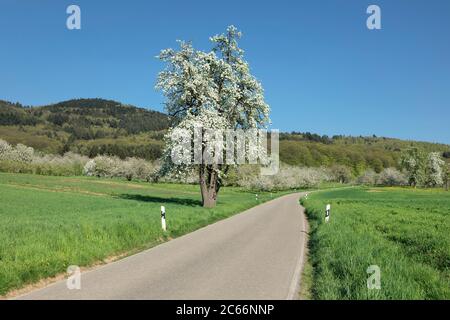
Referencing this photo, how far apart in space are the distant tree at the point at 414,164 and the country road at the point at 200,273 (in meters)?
127

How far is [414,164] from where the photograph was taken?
432ft

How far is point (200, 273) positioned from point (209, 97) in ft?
81.6

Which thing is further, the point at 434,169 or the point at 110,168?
the point at 110,168

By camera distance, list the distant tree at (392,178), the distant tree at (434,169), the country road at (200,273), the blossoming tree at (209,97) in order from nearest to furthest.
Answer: the country road at (200,273), the blossoming tree at (209,97), the distant tree at (434,169), the distant tree at (392,178)

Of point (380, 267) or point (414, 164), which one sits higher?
point (414, 164)

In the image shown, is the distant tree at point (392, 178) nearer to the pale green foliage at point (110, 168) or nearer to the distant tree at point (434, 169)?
the distant tree at point (434, 169)

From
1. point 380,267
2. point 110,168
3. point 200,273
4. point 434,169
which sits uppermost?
point 110,168

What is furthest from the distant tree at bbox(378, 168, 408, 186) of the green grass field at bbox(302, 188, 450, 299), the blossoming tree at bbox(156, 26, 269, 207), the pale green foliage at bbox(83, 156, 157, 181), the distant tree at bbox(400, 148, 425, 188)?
the green grass field at bbox(302, 188, 450, 299)

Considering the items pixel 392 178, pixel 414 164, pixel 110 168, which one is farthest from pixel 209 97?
pixel 392 178

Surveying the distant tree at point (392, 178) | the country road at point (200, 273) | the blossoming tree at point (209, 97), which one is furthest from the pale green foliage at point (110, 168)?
the country road at point (200, 273)

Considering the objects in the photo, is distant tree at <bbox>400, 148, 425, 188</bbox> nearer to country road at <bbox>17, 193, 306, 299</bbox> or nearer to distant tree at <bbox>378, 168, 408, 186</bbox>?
distant tree at <bbox>378, 168, 408, 186</bbox>

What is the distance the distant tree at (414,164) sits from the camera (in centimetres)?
13188

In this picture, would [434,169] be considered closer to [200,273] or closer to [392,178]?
[392,178]

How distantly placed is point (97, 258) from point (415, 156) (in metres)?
133
